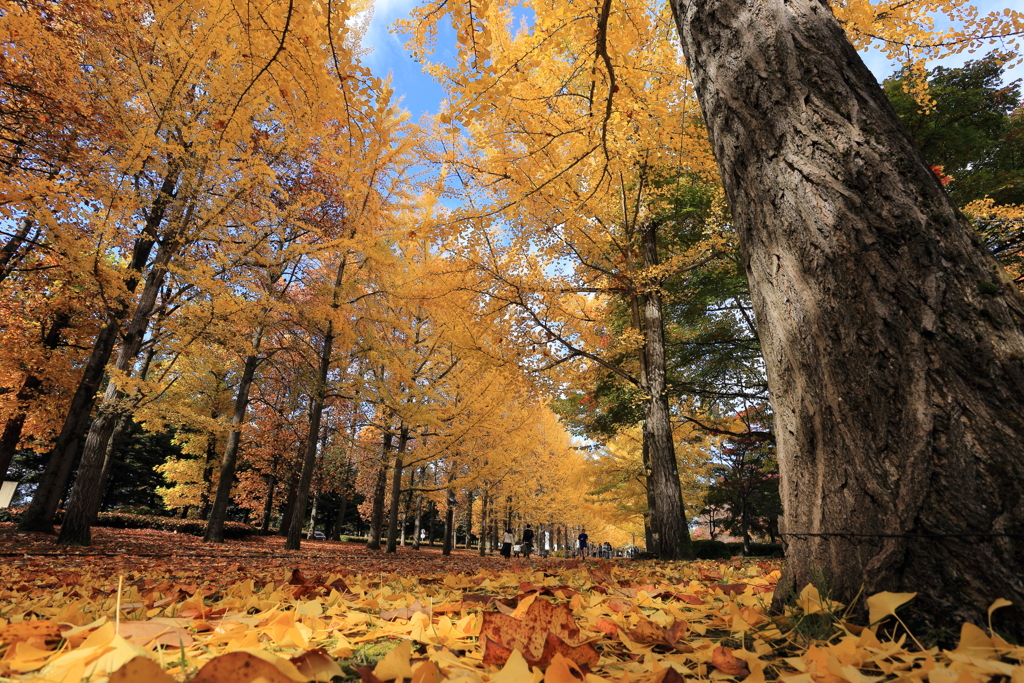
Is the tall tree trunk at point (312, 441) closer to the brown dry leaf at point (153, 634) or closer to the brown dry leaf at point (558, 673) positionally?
the brown dry leaf at point (153, 634)

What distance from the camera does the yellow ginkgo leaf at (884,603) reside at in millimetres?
985

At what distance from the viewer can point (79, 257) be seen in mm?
5555

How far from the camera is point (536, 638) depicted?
90 cm

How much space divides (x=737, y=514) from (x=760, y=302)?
23075 millimetres

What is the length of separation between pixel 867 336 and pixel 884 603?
0.67 metres

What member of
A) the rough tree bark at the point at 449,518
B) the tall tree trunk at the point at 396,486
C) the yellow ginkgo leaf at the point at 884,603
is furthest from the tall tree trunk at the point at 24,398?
the yellow ginkgo leaf at the point at 884,603

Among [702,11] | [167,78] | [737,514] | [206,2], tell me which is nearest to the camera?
[702,11]

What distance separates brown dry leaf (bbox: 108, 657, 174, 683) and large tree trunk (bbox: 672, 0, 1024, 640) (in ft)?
4.87

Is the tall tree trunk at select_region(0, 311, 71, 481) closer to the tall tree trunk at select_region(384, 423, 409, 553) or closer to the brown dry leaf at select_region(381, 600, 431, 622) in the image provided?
the tall tree trunk at select_region(384, 423, 409, 553)

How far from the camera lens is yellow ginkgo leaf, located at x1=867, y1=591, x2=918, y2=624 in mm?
985

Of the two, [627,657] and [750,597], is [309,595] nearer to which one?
[627,657]

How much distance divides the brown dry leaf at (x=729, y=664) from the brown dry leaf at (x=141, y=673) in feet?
2.96

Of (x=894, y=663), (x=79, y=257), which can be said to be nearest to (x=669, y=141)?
(x=894, y=663)

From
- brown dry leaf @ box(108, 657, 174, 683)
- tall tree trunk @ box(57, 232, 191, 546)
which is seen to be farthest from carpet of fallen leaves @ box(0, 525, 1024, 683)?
tall tree trunk @ box(57, 232, 191, 546)
